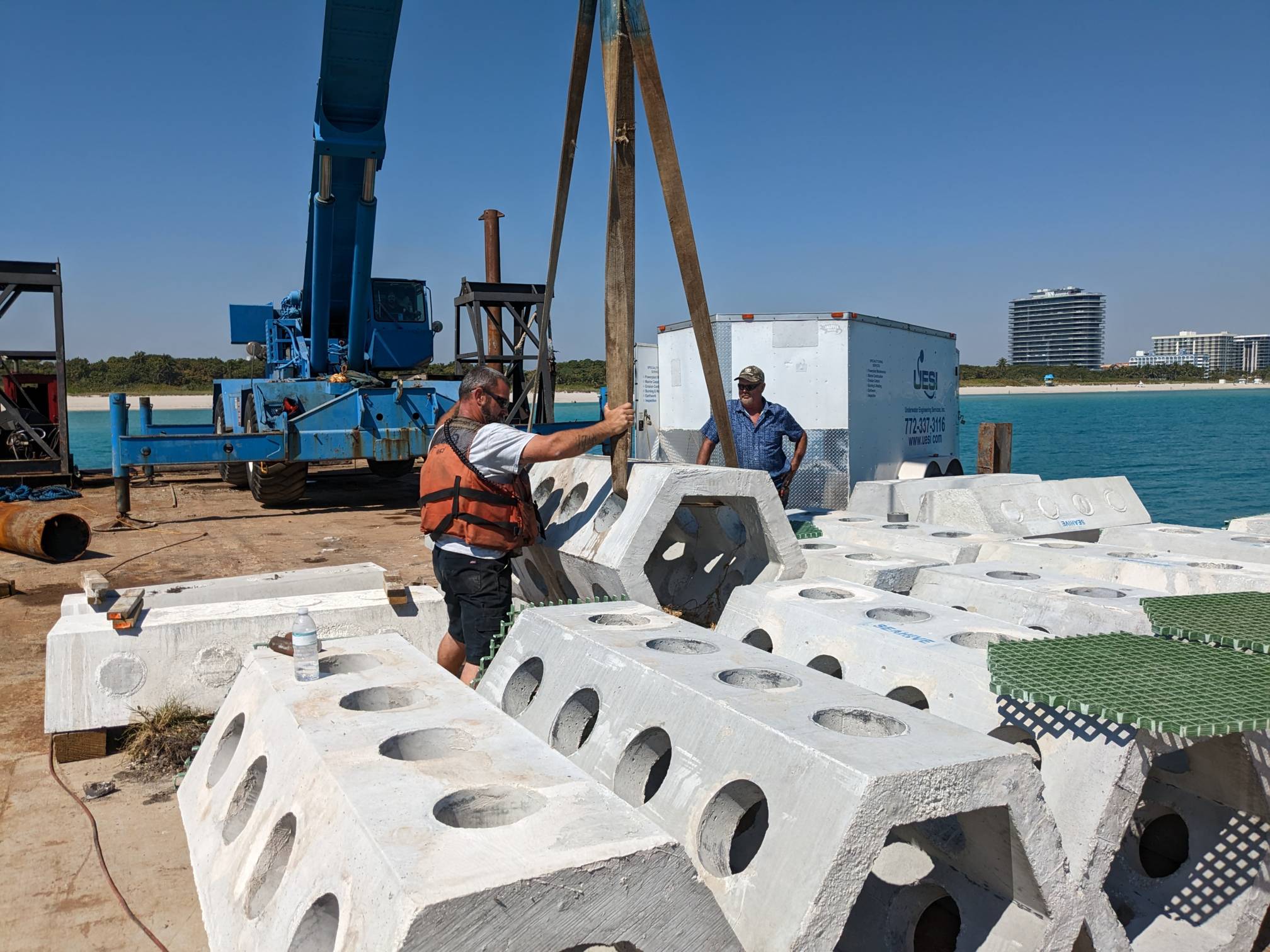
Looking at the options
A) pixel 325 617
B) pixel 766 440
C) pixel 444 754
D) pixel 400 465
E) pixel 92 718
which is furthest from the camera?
pixel 400 465

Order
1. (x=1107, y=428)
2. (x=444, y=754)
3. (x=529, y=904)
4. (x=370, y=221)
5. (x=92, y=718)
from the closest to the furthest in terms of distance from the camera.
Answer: (x=529, y=904) → (x=444, y=754) → (x=92, y=718) → (x=370, y=221) → (x=1107, y=428)

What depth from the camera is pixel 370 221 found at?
14.0m

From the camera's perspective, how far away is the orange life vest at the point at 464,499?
480cm

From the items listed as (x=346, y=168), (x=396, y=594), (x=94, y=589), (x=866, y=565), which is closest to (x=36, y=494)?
(x=346, y=168)

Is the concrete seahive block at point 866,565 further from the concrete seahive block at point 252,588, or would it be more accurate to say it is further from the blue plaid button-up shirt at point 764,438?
the concrete seahive block at point 252,588

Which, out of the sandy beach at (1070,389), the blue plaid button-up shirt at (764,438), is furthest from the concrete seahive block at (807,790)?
the sandy beach at (1070,389)

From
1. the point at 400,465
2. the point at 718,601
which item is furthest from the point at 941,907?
the point at 400,465

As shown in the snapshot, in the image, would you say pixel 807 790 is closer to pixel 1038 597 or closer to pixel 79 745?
pixel 1038 597

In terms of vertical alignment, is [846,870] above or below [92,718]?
above

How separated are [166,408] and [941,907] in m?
68.9

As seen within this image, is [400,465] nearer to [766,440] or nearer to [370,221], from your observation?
[370,221]

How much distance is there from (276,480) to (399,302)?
3.50 meters

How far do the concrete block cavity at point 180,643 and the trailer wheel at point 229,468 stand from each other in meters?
12.0

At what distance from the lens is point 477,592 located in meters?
4.89
